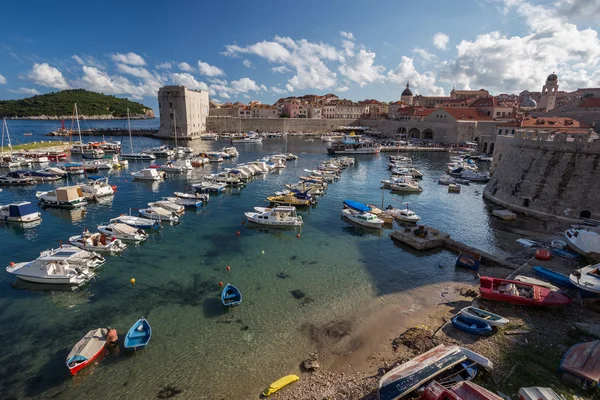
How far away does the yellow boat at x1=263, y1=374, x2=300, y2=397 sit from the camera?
36.5ft

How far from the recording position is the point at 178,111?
99375 mm

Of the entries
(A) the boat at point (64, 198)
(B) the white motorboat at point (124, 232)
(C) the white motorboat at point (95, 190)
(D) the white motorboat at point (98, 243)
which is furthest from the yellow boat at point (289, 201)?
(A) the boat at point (64, 198)

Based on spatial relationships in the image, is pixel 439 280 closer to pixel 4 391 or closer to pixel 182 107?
pixel 4 391

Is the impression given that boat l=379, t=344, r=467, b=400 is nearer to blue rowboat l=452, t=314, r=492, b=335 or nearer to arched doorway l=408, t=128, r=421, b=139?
blue rowboat l=452, t=314, r=492, b=335

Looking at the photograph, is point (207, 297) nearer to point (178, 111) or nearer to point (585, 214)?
point (585, 214)

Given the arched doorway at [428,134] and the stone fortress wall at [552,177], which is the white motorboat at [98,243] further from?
the arched doorway at [428,134]

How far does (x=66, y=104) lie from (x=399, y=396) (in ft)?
817

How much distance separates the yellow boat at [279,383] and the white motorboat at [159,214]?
2003cm

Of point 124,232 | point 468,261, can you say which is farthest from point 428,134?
point 124,232

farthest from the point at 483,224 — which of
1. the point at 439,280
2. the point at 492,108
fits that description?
the point at 492,108

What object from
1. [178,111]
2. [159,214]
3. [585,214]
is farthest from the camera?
[178,111]

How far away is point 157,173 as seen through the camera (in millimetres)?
45406

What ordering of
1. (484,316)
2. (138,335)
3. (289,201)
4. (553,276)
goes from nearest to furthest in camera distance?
(138,335) < (484,316) < (553,276) < (289,201)

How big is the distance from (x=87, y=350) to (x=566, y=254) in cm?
2709
